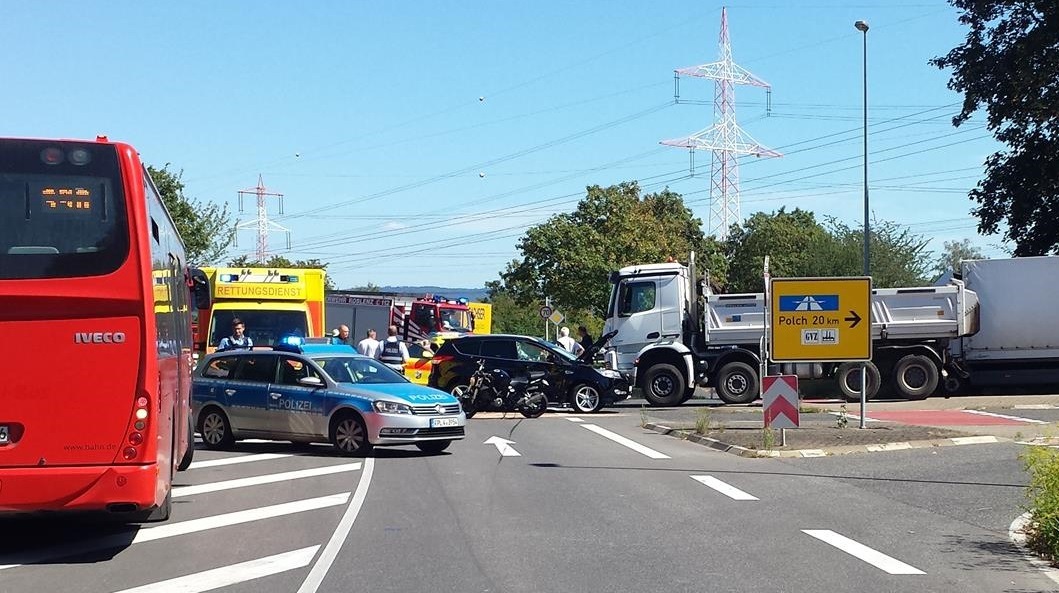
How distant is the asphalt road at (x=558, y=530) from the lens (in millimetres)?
8289

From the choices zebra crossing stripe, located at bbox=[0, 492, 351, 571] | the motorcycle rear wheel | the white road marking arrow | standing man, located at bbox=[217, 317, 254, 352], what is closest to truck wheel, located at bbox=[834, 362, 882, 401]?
the motorcycle rear wheel

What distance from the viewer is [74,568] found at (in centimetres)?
886

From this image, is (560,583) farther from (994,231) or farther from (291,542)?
(994,231)

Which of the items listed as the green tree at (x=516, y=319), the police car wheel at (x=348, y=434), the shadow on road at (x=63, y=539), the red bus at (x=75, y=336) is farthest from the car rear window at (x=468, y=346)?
the green tree at (x=516, y=319)

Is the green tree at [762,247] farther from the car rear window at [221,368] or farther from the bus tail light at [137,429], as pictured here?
the bus tail light at [137,429]

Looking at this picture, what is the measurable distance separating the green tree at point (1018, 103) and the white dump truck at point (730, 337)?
9.68m

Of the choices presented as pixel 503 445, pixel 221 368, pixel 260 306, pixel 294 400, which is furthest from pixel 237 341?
pixel 503 445

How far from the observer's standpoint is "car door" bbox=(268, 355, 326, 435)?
56.9ft

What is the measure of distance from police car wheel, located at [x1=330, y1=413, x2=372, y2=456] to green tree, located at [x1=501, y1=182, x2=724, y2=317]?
3793 centimetres

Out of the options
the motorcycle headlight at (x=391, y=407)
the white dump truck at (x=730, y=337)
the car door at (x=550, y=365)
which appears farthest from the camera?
the white dump truck at (x=730, y=337)

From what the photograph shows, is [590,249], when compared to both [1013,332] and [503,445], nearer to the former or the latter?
[1013,332]

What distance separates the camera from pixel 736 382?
2917 centimetres

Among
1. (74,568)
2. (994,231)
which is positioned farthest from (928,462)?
(994,231)

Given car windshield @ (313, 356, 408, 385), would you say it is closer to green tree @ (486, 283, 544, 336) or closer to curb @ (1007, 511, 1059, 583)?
curb @ (1007, 511, 1059, 583)
